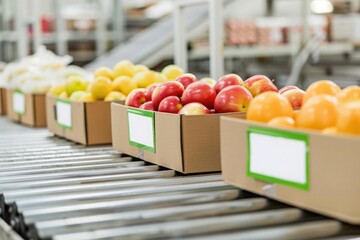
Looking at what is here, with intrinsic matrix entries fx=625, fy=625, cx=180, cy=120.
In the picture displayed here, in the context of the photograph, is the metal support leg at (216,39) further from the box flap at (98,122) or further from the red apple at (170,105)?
the red apple at (170,105)

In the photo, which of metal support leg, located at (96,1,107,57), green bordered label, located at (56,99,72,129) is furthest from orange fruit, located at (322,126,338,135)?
metal support leg, located at (96,1,107,57)

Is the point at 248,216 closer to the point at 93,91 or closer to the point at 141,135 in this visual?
the point at 141,135

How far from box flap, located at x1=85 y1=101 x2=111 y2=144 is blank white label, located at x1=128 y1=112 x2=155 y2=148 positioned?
388 mm

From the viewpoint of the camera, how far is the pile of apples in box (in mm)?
1297

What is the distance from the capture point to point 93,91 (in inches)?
93.8

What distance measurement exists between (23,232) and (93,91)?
1.10 meters

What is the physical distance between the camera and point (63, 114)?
2545 mm

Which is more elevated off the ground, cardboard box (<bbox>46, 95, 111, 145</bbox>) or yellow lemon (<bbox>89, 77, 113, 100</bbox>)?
yellow lemon (<bbox>89, 77, 113, 100</bbox>)

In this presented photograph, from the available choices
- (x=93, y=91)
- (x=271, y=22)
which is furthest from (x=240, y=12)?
(x=93, y=91)

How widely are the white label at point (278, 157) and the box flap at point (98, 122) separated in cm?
108

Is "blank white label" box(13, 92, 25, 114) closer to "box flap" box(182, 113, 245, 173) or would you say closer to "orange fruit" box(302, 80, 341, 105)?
"box flap" box(182, 113, 245, 173)

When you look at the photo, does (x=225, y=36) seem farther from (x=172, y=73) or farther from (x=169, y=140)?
(x=169, y=140)

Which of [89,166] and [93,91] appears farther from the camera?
[93,91]

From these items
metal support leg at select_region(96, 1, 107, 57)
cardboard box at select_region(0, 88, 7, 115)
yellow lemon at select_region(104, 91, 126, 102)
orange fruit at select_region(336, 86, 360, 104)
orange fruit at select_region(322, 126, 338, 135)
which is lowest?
cardboard box at select_region(0, 88, 7, 115)
